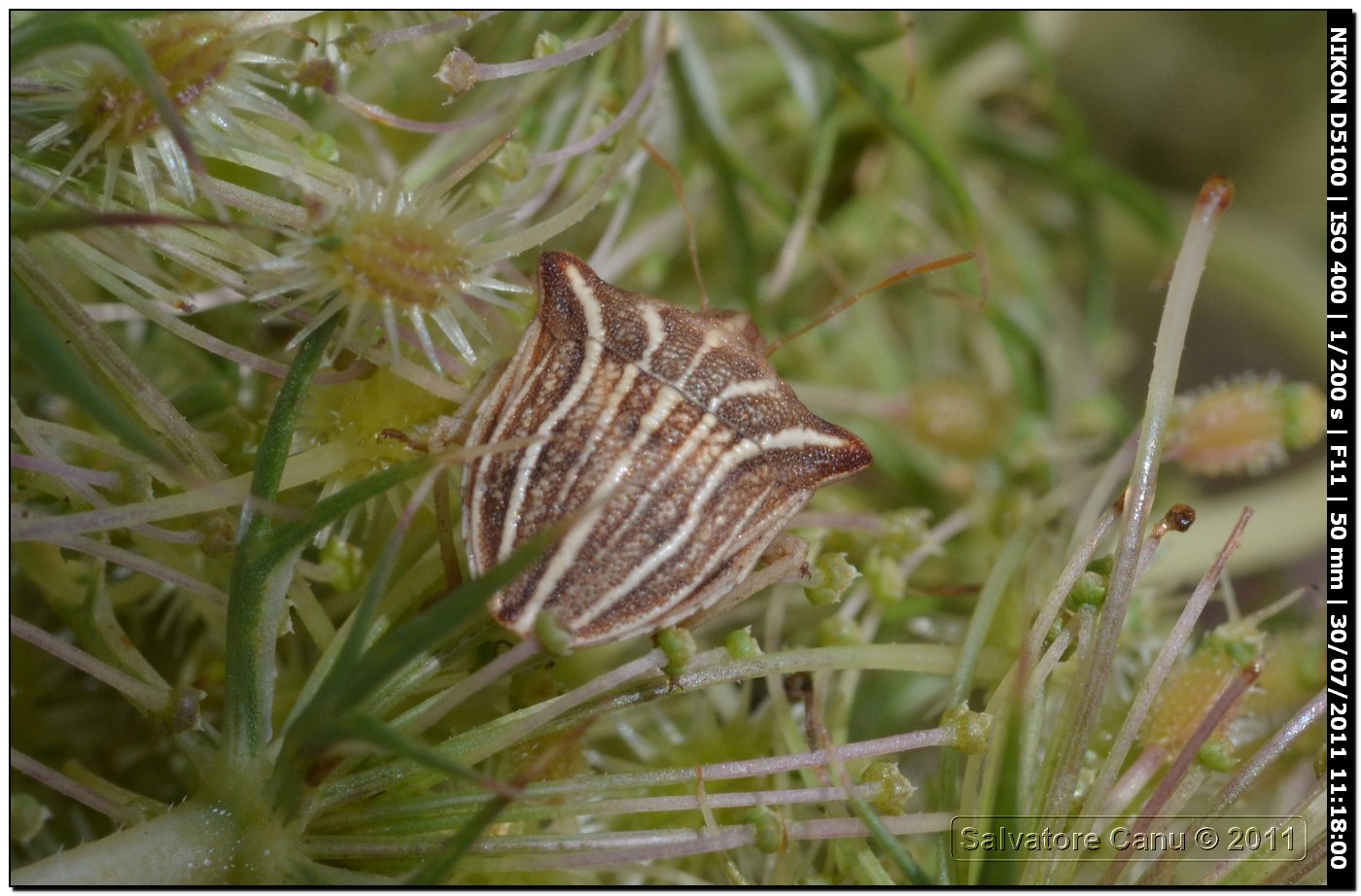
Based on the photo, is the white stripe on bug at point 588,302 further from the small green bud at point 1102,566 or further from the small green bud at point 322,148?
the small green bud at point 1102,566

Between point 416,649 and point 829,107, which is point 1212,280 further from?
point 416,649

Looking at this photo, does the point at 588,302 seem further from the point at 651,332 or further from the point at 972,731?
the point at 972,731

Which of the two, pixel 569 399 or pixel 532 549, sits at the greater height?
pixel 569 399

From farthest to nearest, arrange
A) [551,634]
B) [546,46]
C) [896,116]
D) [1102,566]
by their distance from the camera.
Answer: [896,116] → [546,46] → [1102,566] → [551,634]

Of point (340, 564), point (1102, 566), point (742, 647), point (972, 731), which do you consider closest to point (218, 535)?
point (340, 564)

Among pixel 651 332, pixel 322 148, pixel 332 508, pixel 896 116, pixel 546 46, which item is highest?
pixel 896 116

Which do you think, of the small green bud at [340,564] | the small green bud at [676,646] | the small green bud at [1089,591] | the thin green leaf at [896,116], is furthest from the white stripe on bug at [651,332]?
the thin green leaf at [896,116]

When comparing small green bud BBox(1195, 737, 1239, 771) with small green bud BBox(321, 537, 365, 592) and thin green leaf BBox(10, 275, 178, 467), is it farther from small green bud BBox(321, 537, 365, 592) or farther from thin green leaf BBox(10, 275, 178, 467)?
thin green leaf BBox(10, 275, 178, 467)

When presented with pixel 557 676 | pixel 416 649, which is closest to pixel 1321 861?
pixel 557 676

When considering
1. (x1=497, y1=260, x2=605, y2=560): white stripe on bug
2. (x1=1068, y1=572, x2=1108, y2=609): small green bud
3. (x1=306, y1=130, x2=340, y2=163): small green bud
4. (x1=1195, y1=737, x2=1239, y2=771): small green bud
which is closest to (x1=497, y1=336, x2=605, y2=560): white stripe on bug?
(x1=497, y1=260, x2=605, y2=560): white stripe on bug
